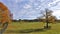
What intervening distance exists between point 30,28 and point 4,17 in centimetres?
56

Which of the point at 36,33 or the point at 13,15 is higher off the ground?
the point at 13,15

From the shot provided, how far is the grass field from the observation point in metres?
3.34

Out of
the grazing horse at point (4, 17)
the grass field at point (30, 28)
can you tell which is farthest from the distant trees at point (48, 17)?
the grazing horse at point (4, 17)

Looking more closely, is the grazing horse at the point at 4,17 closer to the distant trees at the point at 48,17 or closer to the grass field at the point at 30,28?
the grass field at the point at 30,28

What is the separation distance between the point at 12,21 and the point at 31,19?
383mm

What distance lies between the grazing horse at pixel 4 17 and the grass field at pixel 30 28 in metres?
0.09

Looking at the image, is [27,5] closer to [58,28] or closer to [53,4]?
[53,4]

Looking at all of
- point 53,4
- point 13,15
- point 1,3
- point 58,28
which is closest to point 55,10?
point 53,4

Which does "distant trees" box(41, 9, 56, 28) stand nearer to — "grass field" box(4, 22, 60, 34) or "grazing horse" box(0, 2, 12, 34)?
"grass field" box(4, 22, 60, 34)

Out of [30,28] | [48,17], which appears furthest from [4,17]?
[48,17]

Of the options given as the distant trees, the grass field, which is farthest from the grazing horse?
the distant trees

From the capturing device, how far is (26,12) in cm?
342

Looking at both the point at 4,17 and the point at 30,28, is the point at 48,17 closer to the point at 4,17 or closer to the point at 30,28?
the point at 30,28

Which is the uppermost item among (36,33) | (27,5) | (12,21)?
(27,5)
